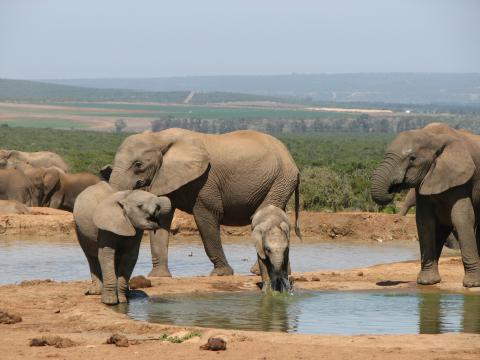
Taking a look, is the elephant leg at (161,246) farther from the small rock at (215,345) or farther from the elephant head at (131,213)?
the small rock at (215,345)

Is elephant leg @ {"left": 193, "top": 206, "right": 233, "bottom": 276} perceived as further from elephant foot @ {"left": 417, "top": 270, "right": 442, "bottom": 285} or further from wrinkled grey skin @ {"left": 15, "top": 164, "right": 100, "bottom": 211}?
wrinkled grey skin @ {"left": 15, "top": 164, "right": 100, "bottom": 211}

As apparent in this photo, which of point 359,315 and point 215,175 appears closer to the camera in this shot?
point 359,315

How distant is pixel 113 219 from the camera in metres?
13.6

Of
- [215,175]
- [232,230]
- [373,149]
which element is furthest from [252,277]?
[373,149]

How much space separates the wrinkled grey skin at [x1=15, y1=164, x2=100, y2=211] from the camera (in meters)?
32.0

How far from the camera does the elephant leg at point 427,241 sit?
16.0 meters

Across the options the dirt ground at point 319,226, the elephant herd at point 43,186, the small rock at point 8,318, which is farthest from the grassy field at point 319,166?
the small rock at point 8,318

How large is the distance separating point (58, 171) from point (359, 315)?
19.8 meters

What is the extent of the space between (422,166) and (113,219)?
4237mm

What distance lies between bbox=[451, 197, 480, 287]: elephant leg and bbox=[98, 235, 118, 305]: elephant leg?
460 cm

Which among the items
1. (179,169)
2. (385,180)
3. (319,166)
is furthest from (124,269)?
(319,166)

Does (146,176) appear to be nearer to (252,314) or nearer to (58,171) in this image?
(252,314)

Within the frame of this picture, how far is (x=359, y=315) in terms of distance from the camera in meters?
13.8

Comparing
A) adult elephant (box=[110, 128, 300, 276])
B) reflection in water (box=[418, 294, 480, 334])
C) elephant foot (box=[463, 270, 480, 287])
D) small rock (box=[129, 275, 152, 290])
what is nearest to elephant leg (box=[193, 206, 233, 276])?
adult elephant (box=[110, 128, 300, 276])
